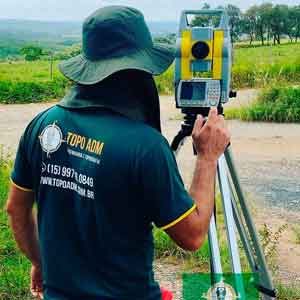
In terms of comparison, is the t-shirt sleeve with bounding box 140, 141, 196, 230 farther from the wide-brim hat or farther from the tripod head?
the tripod head

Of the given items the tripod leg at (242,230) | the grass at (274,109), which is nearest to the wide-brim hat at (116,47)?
the tripod leg at (242,230)

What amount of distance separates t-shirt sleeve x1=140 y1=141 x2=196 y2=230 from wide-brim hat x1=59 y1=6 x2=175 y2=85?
21cm

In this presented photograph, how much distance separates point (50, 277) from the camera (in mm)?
1663

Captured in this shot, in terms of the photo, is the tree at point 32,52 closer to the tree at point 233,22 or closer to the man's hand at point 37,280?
the tree at point 233,22

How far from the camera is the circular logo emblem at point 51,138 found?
5.19 feet

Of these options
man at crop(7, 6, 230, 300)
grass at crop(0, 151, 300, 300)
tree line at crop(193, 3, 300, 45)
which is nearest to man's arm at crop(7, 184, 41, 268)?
man at crop(7, 6, 230, 300)

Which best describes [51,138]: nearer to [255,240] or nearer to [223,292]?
[223,292]

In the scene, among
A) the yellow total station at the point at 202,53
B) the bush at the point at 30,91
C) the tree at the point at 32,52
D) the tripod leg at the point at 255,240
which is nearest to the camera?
the yellow total station at the point at 202,53

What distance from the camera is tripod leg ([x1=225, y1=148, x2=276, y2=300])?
216 centimetres

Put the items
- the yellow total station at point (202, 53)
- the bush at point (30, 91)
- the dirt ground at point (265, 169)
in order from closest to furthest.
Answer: the yellow total station at point (202, 53) → the dirt ground at point (265, 169) → the bush at point (30, 91)

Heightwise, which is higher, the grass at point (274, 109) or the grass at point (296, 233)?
the grass at point (274, 109)

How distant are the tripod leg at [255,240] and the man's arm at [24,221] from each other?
65 cm

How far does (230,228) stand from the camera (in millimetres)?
1929

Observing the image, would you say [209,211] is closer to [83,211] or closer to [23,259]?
[83,211]
